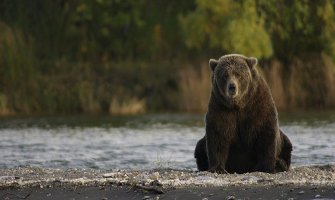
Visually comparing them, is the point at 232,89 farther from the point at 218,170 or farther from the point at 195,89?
the point at 195,89

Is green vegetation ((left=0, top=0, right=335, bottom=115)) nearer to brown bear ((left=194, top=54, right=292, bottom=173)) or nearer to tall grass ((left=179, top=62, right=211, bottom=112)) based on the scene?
tall grass ((left=179, top=62, right=211, bottom=112))

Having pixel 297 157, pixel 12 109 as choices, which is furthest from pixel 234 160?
pixel 12 109

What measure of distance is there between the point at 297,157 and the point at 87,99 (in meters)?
19.9

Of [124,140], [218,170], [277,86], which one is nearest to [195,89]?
[277,86]

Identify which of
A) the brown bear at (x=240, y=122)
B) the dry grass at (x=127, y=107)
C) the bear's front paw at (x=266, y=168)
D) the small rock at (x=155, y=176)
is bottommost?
the dry grass at (x=127, y=107)

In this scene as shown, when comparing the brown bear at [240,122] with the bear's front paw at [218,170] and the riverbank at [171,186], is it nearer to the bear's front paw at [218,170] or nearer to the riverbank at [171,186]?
the bear's front paw at [218,170]

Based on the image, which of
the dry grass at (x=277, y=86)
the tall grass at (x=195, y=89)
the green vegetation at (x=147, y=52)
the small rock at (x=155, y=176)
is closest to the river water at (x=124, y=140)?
the tall grass at (x=195, y=89)

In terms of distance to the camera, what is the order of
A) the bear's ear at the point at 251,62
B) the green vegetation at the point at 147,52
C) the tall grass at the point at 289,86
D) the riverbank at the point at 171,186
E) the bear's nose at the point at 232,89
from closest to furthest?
the riverbank at the point at 171,186, the bear's nose at the point at 232,89, the bear's ear at the point at 251,62, the tall grass at the point at 289,86, the green vegetation at the point at 147,52

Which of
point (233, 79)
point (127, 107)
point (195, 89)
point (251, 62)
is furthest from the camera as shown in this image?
point (127, 107)

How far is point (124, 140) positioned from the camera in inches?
919

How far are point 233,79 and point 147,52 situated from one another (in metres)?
32.7

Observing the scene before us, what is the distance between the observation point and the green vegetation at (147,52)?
3552 cm

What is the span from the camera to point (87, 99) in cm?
3678

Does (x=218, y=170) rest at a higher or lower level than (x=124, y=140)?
higher
